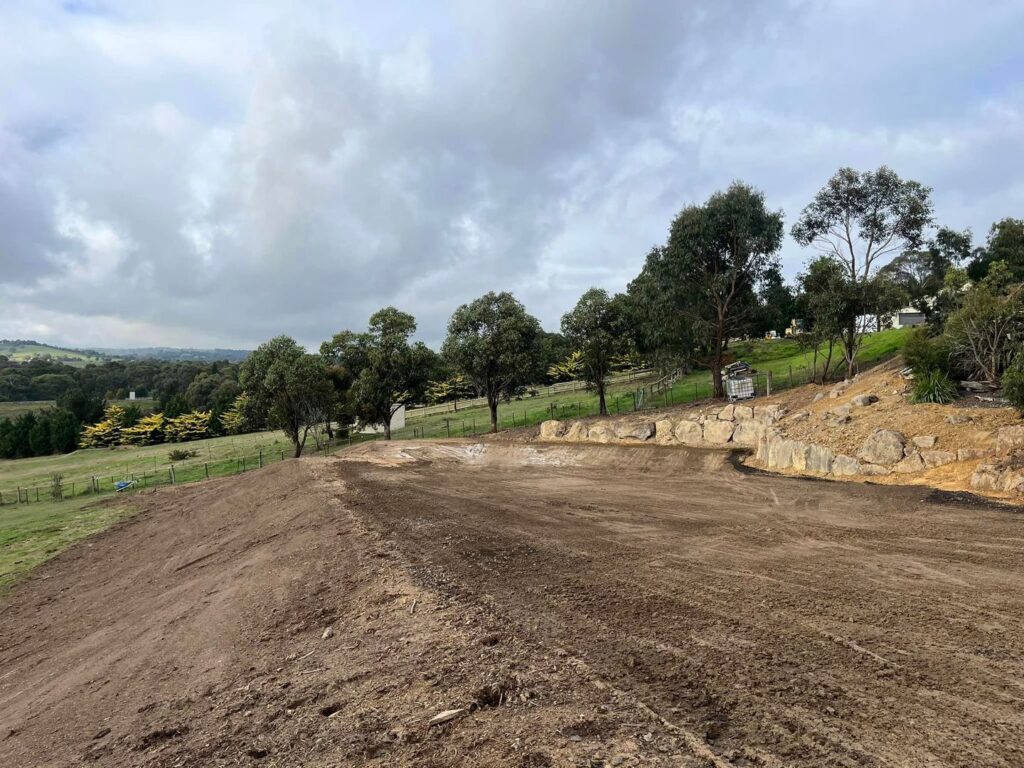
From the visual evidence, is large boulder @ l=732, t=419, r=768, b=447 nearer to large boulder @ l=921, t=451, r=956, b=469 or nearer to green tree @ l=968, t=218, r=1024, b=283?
large boulder @ l=921, t=451, r=956, b=469

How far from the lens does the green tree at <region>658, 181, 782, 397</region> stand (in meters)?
25.8

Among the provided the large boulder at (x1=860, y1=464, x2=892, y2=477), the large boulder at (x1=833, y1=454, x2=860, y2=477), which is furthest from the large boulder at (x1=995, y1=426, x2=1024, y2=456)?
the large boulder at (x1=833, y1=454, x2=860, y2=477)

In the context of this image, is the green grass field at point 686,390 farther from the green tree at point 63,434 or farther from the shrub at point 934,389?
the green tree at point 63,434

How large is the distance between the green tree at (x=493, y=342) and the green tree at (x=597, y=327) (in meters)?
2.72

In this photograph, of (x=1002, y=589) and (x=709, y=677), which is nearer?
(x=709, y=677)

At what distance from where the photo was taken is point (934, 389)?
16031 mm

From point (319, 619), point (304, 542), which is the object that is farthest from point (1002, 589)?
point (304, 542)

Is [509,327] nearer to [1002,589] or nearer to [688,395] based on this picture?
[688,395]

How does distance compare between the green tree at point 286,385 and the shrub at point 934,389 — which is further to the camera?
the green tree at point 286,385

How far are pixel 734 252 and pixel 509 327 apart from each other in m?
12.9

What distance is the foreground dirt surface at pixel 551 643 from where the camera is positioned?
12.8 feet

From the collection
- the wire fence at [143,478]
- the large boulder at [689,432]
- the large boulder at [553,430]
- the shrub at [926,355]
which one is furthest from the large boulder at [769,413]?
the wire fence at [143,478]

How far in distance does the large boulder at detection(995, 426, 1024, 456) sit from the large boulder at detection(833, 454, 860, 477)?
3.15m

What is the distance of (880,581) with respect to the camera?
7.16 metres
